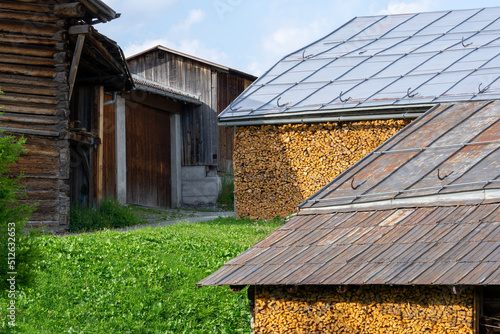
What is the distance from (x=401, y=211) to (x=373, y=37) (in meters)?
11.1

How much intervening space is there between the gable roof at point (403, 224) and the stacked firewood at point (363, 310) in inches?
12.8

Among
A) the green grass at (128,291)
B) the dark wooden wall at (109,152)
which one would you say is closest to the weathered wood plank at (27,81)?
the green grass at (128,291)

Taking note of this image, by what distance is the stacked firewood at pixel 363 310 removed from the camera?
8781mm

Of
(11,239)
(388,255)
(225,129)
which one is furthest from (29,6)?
(388,255)

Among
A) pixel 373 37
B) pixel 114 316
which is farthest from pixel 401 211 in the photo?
pixel 373 37

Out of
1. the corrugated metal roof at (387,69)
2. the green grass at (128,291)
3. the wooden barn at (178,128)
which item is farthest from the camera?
the wooden barn at (178,128)

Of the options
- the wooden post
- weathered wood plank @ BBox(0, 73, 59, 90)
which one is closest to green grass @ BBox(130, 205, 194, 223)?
the wooden post

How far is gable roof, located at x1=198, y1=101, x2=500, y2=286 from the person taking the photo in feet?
29.0

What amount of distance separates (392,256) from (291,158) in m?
9.56

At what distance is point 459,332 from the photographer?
8711mm

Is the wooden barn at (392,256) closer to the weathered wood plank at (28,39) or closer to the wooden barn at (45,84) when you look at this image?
the wooden barn at (45,84)

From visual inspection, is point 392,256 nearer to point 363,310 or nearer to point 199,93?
point 363,310

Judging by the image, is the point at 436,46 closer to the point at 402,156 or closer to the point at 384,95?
the point at 384,95

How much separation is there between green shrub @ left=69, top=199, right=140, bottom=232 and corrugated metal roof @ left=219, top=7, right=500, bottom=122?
3717 millimetres
